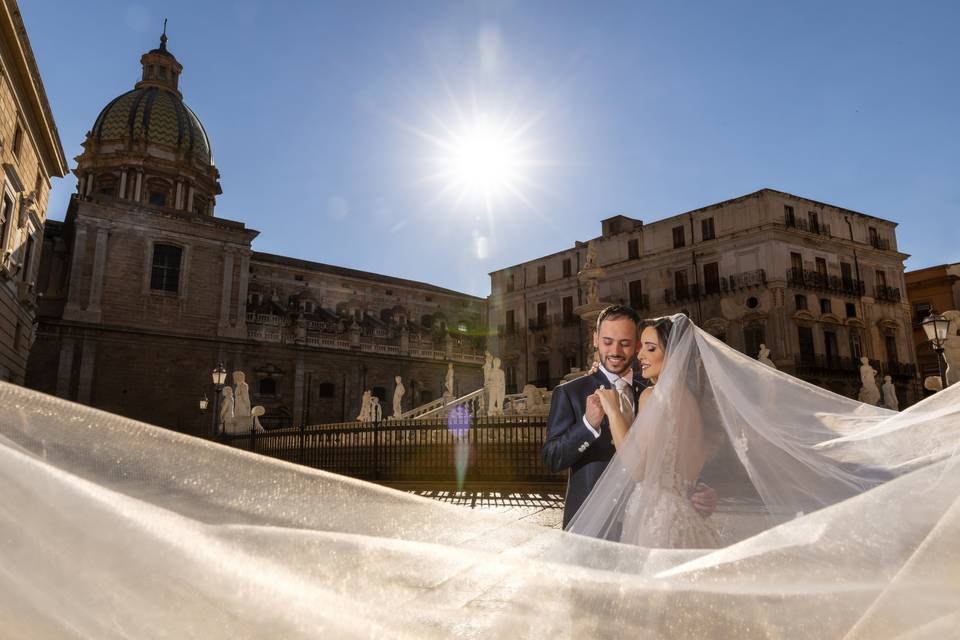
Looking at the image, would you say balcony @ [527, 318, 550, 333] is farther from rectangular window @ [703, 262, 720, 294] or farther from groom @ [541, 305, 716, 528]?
groom @ [541, 305, 716, 528]

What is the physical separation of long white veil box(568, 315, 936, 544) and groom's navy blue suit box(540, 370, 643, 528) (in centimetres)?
19

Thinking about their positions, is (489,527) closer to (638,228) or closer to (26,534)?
(26,534)

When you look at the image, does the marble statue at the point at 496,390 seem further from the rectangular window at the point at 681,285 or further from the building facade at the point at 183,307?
the rectangular window at the point at 681,285

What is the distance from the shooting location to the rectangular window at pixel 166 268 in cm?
3491

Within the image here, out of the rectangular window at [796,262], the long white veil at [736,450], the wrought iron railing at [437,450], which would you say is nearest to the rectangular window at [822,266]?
the rectangular window at [796,262]

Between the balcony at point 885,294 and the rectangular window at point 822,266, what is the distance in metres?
4.06

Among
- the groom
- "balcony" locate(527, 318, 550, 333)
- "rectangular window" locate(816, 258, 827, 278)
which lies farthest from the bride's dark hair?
"balcony" locate(527, 318, 550, 333)

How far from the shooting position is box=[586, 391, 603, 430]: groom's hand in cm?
271

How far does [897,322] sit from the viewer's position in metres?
34.4

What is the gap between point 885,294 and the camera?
34.6m

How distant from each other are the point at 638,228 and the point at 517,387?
13.1 meters

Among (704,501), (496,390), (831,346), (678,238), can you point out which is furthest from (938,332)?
(678,238)

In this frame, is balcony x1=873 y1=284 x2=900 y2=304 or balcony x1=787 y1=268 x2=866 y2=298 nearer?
balcony x1=787 y1=268 x2=866 y2=298

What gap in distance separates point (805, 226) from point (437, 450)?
27.3m
